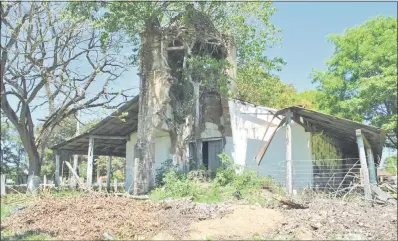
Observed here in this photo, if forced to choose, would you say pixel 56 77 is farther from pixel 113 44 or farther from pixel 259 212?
pixel 259 212

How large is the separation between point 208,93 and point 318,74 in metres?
12.6

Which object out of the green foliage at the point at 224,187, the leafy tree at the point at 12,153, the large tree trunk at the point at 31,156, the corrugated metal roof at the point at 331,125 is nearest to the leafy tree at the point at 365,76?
the corrugated metal roof at the point at 331,125

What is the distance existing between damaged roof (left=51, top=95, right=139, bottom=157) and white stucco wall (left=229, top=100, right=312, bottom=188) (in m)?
4.58

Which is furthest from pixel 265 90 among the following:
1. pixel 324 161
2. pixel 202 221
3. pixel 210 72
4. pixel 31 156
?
pixel 202 221

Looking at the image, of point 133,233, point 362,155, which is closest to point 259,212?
point 133,233

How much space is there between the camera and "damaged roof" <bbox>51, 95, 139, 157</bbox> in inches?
722

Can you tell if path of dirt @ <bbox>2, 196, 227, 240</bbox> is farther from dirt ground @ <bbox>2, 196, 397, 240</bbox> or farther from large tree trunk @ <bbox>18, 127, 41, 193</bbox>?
large tree trunk @ <bbox>18, 127, 41, 193</bbox>

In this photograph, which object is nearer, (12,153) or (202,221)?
(202,221)

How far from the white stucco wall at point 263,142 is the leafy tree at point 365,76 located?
8.03 metres

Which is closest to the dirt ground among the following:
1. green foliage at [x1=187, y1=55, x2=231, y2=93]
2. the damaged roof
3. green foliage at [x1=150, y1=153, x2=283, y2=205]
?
green foliage at [x1=150, y1=153, x2=283, y2=205]

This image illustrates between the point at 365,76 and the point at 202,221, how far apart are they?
18.9 metres

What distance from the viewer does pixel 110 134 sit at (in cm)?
2069

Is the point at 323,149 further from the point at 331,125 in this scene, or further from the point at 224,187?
the point at 224,187

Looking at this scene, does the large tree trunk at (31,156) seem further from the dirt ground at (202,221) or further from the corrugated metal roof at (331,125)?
the corrugated metal roof at (331,125)
